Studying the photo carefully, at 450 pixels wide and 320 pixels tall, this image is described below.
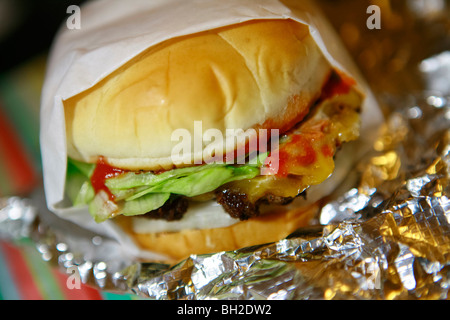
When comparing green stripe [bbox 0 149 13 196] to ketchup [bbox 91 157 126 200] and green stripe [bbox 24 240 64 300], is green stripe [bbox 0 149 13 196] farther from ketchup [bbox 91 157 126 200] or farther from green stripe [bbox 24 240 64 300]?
ketchup [bbox 91 157 126 200]

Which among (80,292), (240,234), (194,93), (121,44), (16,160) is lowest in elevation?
(80,292)

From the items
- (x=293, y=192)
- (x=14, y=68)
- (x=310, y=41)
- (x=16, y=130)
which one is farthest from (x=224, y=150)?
(x=14, y=68)

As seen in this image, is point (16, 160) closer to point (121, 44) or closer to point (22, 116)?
point (22, 116)

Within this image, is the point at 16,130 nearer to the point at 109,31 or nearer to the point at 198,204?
the point at 109,31

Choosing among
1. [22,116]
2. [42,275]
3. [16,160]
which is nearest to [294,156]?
[42,275]

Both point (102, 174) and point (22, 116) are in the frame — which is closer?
point (102, 174)

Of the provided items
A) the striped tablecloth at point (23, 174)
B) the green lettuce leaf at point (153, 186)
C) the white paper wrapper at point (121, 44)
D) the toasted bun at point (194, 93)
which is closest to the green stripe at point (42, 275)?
the striped tablecloth at point (23, 174)

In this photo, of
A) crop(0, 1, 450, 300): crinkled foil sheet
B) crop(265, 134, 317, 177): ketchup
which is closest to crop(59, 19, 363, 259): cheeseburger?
crop(265, 134, 317, 177): ketchup
